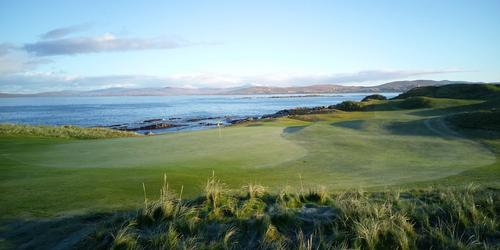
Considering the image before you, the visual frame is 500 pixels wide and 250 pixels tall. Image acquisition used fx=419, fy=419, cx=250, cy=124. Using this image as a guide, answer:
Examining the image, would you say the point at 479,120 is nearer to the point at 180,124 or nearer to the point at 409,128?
the point at 409,128

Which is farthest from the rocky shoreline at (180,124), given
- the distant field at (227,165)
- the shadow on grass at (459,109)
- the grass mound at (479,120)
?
the distant field at (227,165)

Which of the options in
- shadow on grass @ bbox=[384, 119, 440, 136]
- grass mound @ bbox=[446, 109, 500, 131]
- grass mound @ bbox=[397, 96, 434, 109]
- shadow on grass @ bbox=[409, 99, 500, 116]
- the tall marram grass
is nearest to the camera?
the tall marram grass

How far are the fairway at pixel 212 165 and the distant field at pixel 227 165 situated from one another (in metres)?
0.03

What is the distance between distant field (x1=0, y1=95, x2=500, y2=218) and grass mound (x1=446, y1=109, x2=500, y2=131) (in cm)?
147

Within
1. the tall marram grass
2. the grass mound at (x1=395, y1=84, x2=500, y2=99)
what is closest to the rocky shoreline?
the grass mound at (x1=395, y1=84, x2=500, y2=99)

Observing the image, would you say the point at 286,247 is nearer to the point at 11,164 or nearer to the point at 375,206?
the point at 375,206

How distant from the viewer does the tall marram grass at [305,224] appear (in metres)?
6.36

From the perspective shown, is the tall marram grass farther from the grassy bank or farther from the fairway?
the fairway

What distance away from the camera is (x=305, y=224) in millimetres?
7066

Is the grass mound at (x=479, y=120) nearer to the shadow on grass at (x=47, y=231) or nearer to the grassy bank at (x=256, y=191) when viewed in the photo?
the grassy bank at (x=256, y=191)

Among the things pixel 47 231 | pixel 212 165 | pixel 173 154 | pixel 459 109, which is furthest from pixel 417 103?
pixel 47 231

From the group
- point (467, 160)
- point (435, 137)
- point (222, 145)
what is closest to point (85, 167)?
point (222, 145)

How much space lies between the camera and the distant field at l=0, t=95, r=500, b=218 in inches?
353

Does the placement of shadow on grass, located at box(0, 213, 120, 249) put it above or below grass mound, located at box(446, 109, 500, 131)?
above
